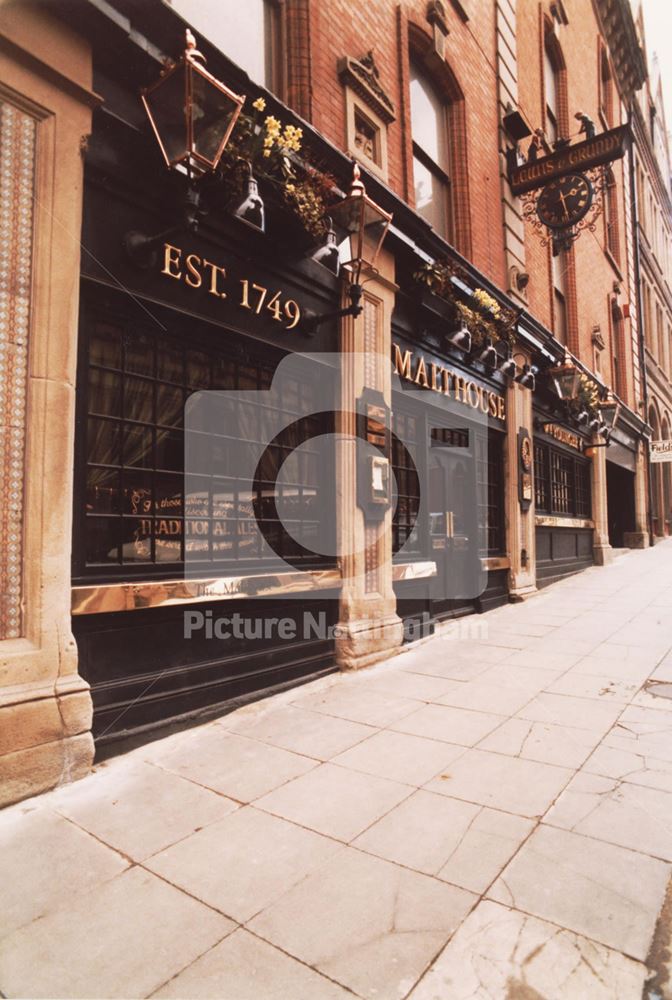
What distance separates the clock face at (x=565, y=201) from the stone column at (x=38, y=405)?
9.38 metres

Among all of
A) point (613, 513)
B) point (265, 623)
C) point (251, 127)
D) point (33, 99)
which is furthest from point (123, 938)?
point (613, 513)

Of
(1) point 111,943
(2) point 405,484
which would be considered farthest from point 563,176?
(1) point 111,943

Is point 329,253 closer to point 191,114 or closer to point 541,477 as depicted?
point 191,114

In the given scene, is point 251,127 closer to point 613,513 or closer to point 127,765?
point 127,765

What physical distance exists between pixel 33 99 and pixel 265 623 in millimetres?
4345

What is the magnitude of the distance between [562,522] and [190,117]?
1176cm

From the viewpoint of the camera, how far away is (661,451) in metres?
21.0

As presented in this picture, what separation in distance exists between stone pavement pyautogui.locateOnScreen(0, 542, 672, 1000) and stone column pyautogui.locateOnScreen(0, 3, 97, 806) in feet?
1.73

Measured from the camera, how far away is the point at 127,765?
3846mm

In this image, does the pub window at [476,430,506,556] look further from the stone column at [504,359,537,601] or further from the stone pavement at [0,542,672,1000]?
the stone pavement at [0,542,672,1000]

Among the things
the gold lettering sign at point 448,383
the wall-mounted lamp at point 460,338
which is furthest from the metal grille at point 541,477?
the wall-mounted lamp at point 460,338

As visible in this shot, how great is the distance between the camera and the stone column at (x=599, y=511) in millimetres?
15641

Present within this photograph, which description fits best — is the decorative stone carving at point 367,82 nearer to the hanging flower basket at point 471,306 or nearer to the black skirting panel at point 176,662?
the hanging flower basket at point 471,306

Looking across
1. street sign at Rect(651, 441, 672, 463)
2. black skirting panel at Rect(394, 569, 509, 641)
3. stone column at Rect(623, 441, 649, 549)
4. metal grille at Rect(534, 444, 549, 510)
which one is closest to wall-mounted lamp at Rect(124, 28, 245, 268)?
black skirting panel at Rect(394, 569, 509, 641)
